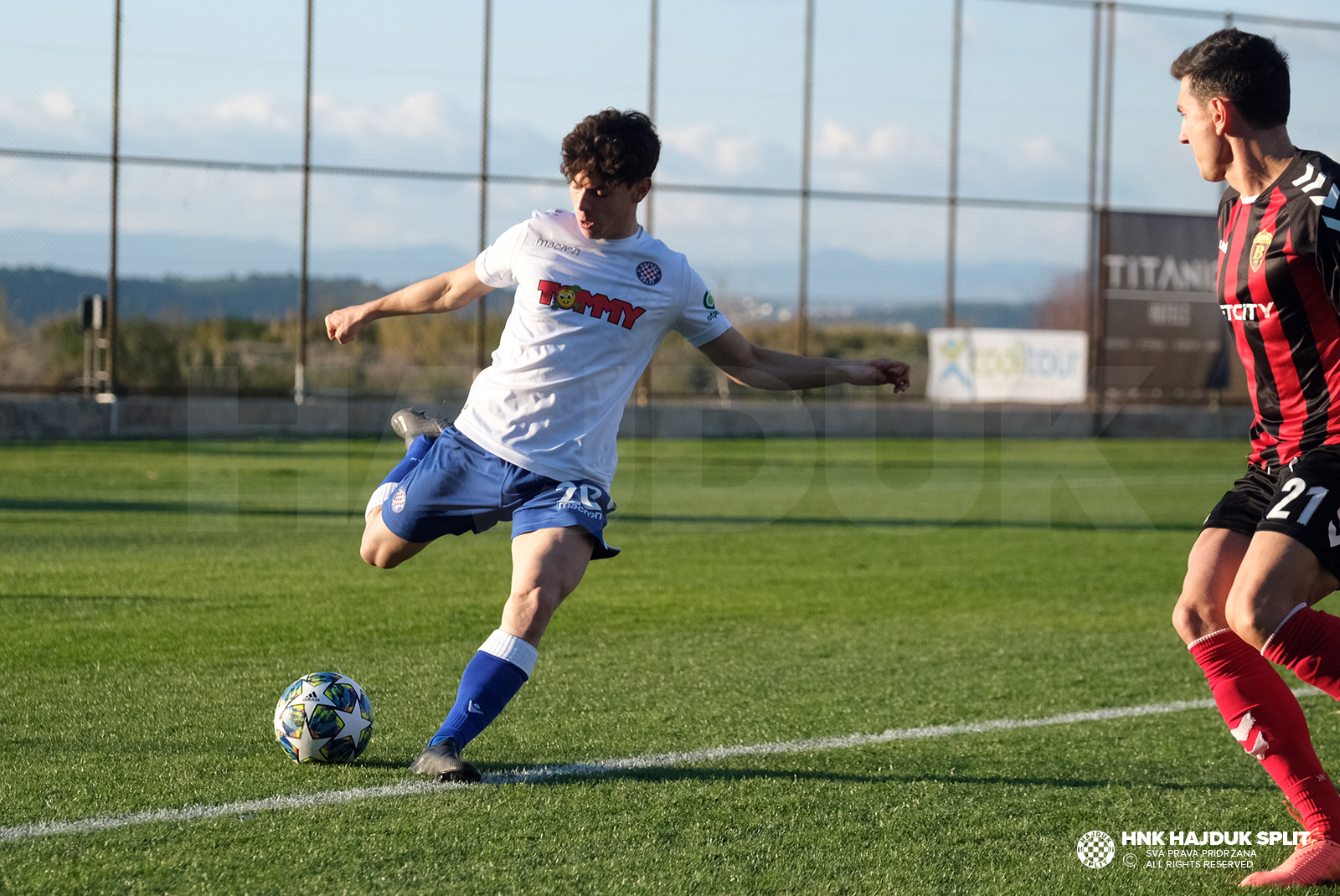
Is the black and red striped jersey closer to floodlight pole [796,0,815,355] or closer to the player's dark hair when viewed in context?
the player's dark hair

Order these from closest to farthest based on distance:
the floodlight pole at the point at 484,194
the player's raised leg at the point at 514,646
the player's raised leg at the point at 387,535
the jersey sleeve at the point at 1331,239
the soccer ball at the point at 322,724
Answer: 1. the jersey sleeve at the point at 1331,239
2. the player's raised leg at the point at 514,646
3. the soccer ball at the point at 322,724
4. the player's raised leg at the point at 387,535
5. the floodlight pole at the point at 484,194

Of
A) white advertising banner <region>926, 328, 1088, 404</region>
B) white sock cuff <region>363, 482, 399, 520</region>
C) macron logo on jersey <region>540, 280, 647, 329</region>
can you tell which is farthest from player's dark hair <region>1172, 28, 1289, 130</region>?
white advertising banner <region>926, 328, 1088, 404</region>

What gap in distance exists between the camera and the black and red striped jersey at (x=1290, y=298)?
10.7 ft

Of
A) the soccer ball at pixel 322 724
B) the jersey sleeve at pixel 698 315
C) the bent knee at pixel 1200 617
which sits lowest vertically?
the soccer ball at pixel 322 724

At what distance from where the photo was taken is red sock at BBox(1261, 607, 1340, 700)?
3244 millimetres

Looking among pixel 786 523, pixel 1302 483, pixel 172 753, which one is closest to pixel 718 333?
pixel 1302 483

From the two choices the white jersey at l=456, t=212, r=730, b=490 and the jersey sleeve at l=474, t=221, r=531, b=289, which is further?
the jersey sleeve at l=474, t=221, r=531, b=289

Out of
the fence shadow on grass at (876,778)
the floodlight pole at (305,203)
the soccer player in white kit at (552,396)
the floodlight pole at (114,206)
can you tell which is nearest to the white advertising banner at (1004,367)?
the floodlight pole at (305,203)

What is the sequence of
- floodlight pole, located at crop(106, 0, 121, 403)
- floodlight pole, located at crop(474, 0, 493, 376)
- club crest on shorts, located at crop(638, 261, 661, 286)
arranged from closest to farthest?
club crest on shorts, located at crop(638, 261, 661, 286) < floodlight pole, located at crop(106, 0, 121, 403) < floodlight pole, located at crop(474, 0, 493, 376)

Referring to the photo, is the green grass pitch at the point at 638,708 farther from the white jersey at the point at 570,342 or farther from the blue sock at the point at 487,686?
the white jersey at the point at 570,342

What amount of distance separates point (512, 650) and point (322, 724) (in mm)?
691

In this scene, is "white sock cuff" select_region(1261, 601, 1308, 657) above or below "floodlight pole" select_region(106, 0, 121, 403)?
below

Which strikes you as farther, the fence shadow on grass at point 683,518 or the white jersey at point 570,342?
the fence shadow on grass at point 683,518

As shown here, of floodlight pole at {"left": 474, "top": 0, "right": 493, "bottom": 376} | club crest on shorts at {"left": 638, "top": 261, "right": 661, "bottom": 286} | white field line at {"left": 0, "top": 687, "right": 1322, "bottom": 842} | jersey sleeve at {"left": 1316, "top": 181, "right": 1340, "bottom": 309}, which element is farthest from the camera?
floodlight pole at {"left": 474, "top": 0, "right": 493, "bottom": 376}
